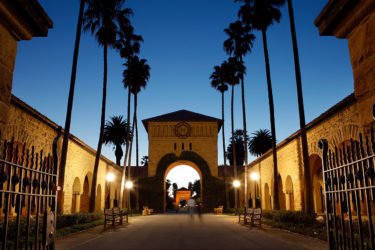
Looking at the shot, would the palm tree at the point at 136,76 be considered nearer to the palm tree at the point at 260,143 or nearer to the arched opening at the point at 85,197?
the arched opening at the point at 85,197

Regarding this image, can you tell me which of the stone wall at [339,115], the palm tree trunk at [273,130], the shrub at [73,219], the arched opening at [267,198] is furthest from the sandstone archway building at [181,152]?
the shrub at [73,219]

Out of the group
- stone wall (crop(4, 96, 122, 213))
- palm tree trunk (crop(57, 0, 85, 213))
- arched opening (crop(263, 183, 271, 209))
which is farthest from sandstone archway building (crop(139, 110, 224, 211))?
palm tree trunk (crop(57, 0, 85, 213))

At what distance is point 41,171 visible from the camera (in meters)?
3.87

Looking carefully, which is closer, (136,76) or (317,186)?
(317,186)

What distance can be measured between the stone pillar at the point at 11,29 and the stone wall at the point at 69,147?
821 centimetres

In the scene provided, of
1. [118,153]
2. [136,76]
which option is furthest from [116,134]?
[136,76]

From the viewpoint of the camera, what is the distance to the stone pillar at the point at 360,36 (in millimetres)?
3461

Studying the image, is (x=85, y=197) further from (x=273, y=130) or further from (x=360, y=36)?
(x=360, y=36)

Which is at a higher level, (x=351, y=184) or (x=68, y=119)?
(x=68, y=119)

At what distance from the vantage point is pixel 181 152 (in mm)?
40781

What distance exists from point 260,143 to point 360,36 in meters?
60.7

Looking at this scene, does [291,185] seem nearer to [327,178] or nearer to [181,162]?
[327,178]

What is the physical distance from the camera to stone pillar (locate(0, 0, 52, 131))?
3484mm

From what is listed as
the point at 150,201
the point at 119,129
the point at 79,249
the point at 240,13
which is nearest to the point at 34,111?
the point at 79,249
